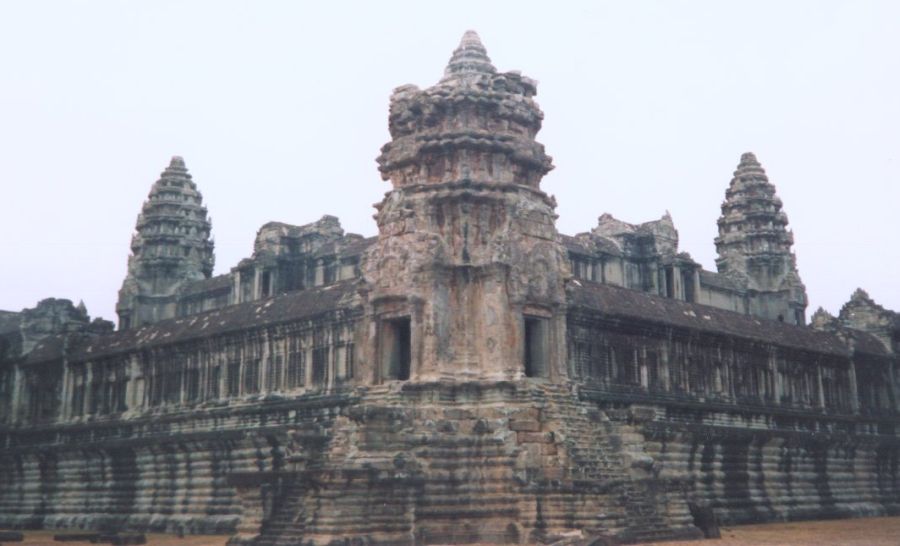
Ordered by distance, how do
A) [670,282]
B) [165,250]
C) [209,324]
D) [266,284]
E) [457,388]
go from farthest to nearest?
1. [165,250]
2. [670,282]
3. [266,284]
4. [209,324]
5. [457,388]

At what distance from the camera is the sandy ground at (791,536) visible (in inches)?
1159

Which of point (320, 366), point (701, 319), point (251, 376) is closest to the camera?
point (320, 366)

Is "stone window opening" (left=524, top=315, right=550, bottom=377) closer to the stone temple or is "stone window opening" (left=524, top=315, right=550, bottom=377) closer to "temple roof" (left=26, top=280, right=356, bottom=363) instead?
the stone temple

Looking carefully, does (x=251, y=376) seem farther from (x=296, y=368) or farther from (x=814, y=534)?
(x=814, y=534)

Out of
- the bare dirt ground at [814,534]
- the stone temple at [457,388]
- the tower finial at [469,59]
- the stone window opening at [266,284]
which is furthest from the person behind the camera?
the stone window opening at [266,284]

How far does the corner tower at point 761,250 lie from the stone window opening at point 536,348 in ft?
149

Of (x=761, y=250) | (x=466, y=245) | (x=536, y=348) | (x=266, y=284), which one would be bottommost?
(x=536, y=348)

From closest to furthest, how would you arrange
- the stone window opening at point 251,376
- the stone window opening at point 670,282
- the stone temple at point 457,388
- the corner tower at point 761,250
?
the stone temple at point 457,388, the stone window opening at point 251,376, the stone window opening at point 670,282, the corner tower at point 761,250

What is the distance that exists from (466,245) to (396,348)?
349 cm

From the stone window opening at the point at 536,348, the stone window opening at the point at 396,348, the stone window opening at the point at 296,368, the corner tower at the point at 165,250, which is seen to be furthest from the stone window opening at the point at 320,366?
the corner tower at the point at 165,250

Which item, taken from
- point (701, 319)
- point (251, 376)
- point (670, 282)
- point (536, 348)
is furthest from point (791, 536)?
point (670, 282)

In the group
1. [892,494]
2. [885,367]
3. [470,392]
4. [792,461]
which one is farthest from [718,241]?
[470,392]

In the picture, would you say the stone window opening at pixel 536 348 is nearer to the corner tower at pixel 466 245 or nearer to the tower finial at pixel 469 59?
the corner tower at pixel 466 245

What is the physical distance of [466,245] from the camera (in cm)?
2986
